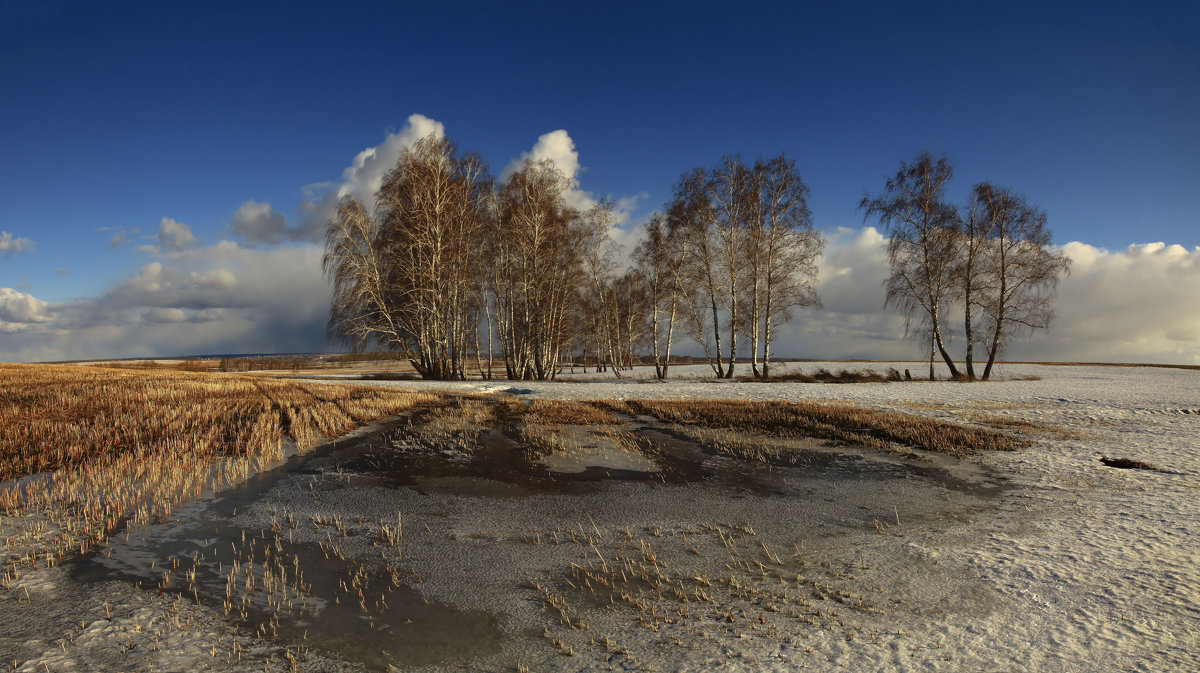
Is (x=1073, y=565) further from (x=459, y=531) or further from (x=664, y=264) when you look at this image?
(x=664, y=264)

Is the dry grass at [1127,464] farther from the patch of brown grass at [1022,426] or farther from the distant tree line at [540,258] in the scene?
the distant tree line at [540,258]

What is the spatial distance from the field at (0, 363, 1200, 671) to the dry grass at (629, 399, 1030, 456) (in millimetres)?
167

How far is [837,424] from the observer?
44.5 feet

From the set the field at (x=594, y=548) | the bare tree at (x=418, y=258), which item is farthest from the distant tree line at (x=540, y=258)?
the field at (x=594, y=548)

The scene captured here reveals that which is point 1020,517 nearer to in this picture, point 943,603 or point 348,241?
point 943,603

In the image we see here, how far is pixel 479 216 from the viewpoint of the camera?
3020 cm

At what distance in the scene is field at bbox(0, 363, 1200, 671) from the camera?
376 centimetres

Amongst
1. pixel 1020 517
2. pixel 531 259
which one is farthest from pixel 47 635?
pixel 531 259

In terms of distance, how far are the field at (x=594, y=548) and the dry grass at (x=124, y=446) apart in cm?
8

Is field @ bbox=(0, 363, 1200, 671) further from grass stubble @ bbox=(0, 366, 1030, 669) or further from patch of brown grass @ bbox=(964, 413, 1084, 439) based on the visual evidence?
patch of brown grass @ bbox=(964, 413, 1084, 439)

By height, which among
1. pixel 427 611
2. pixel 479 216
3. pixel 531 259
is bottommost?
pixel 427 611

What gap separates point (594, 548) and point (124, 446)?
1020cm

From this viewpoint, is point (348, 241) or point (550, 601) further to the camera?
point (348, 241)

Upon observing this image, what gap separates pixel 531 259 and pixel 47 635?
2608 cm
